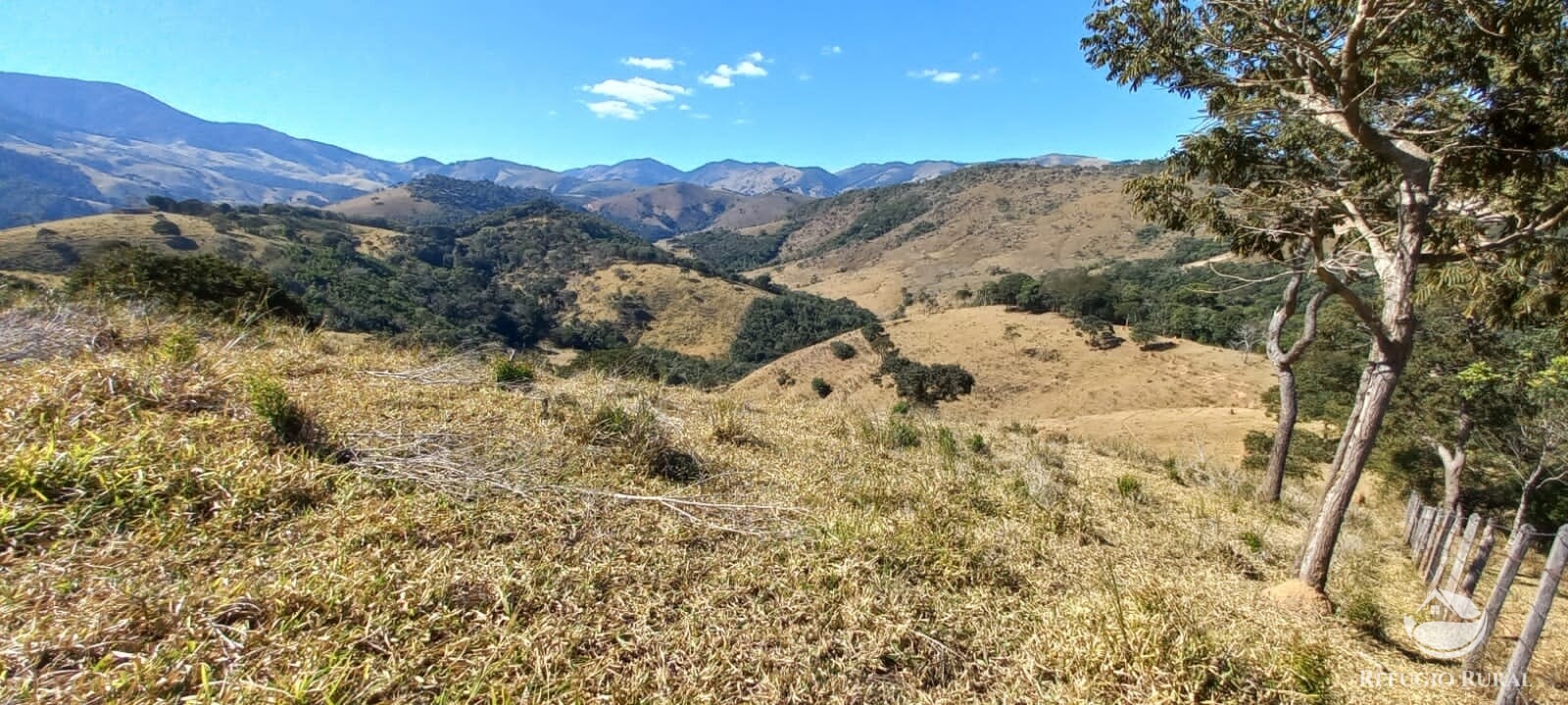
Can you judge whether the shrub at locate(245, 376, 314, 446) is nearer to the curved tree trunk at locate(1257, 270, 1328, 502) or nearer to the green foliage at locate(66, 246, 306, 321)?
the curved tree trunk at locate(1257, 270, 1328, 502)

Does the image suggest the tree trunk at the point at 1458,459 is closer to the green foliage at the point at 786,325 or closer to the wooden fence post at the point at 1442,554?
the wooden fence post at the point at 1442,554

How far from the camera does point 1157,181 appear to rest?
24.8 ft

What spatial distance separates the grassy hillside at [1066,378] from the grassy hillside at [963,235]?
42442mm

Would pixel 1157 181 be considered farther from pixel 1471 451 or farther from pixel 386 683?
pixel 1471 451

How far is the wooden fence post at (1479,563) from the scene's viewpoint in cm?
426

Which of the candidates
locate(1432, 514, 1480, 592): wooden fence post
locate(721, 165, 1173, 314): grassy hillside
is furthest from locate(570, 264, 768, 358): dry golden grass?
locate(1432, 514, 1480, 592): wooden fence post

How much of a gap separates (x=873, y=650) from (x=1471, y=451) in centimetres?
1858

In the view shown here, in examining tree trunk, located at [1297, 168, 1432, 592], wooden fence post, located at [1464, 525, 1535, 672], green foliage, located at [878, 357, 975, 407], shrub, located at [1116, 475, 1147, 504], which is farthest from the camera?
green foliage, located at [878, 357, 975, 407]

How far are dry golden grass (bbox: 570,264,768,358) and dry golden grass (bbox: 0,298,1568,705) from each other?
6557cm

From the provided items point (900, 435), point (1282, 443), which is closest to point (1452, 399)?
point (1282, 443)

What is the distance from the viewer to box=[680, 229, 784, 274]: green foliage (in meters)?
158

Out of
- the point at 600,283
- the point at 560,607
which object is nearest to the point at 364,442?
the point at 560,607

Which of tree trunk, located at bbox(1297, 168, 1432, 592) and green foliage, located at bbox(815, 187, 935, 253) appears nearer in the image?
tree trunk, located at bbox(1297, 168, 1432, 592)

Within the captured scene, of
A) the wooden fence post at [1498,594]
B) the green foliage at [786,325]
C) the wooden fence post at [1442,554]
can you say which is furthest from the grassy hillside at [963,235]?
the wooden fence post at [1498,594]
